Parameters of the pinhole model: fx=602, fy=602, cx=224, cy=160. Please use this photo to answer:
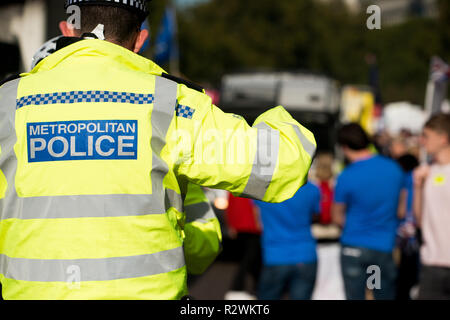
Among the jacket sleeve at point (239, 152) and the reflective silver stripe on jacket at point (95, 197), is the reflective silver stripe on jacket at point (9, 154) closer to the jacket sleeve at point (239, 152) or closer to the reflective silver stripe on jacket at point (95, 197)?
the reflective silver stripe on jacket at point (95, 197)

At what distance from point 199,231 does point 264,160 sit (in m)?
0.51

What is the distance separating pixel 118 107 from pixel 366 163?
366cm

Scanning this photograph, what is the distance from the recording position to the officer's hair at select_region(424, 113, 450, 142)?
4.36m

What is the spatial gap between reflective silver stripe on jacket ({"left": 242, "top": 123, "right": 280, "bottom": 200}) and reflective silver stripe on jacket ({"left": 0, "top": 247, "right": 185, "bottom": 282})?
1.14ft

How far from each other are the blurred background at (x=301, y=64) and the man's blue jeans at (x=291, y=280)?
90 centimetres

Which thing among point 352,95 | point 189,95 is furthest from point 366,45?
point 189,95

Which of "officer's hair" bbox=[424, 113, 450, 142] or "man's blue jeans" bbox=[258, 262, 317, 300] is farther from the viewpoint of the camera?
"man's blue jeans" bbox=[258, 262, 317, 300]

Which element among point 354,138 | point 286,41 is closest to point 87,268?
point 354,138

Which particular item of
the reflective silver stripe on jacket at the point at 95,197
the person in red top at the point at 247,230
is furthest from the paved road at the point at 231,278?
the reflective silver stripe on jacket at the point at 95,197

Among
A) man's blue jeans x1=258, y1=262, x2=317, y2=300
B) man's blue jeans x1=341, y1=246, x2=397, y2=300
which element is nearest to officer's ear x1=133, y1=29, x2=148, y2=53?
man's blue jeans x1=258, y1=262, x2=317, y2=300

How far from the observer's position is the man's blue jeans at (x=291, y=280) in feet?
16.4

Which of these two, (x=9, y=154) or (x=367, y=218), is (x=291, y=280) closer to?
(x=367, y=218)

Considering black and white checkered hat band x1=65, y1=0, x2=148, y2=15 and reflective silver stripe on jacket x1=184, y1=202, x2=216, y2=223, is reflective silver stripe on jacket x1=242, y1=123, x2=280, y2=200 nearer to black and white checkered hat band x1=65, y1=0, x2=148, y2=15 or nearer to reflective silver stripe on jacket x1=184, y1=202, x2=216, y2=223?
reflective silver stripe on jacket x1=184, y1=202, x2=216, y2=223
